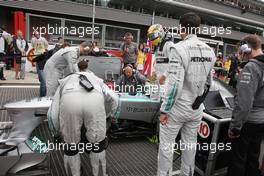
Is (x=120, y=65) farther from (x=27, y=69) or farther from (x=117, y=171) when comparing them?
(x=27, y=69)

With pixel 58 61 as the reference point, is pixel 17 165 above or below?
below

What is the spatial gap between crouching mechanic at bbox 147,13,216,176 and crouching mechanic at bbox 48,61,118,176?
604mm

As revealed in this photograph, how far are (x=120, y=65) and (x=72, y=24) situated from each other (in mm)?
9185

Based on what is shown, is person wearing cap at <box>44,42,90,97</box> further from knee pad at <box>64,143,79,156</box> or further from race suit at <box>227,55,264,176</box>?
race suit at <box>227,55,264,176</box>

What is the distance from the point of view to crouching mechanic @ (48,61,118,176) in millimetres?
2293

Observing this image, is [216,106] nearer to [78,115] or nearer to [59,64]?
[78,115]

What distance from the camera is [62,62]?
4.23m

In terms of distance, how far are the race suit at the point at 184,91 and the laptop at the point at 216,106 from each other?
47cm

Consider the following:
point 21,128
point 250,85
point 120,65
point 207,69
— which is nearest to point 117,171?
point 21,128

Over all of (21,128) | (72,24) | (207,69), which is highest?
(72,24)

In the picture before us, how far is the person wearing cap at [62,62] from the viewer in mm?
3904

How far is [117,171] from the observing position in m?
2.96

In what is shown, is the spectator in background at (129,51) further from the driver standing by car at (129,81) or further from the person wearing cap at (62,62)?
the person wearing cap at (62,62)

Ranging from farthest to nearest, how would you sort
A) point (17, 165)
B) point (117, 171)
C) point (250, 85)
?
point (117, 171) < point (250, 85) < point (17, 165)
